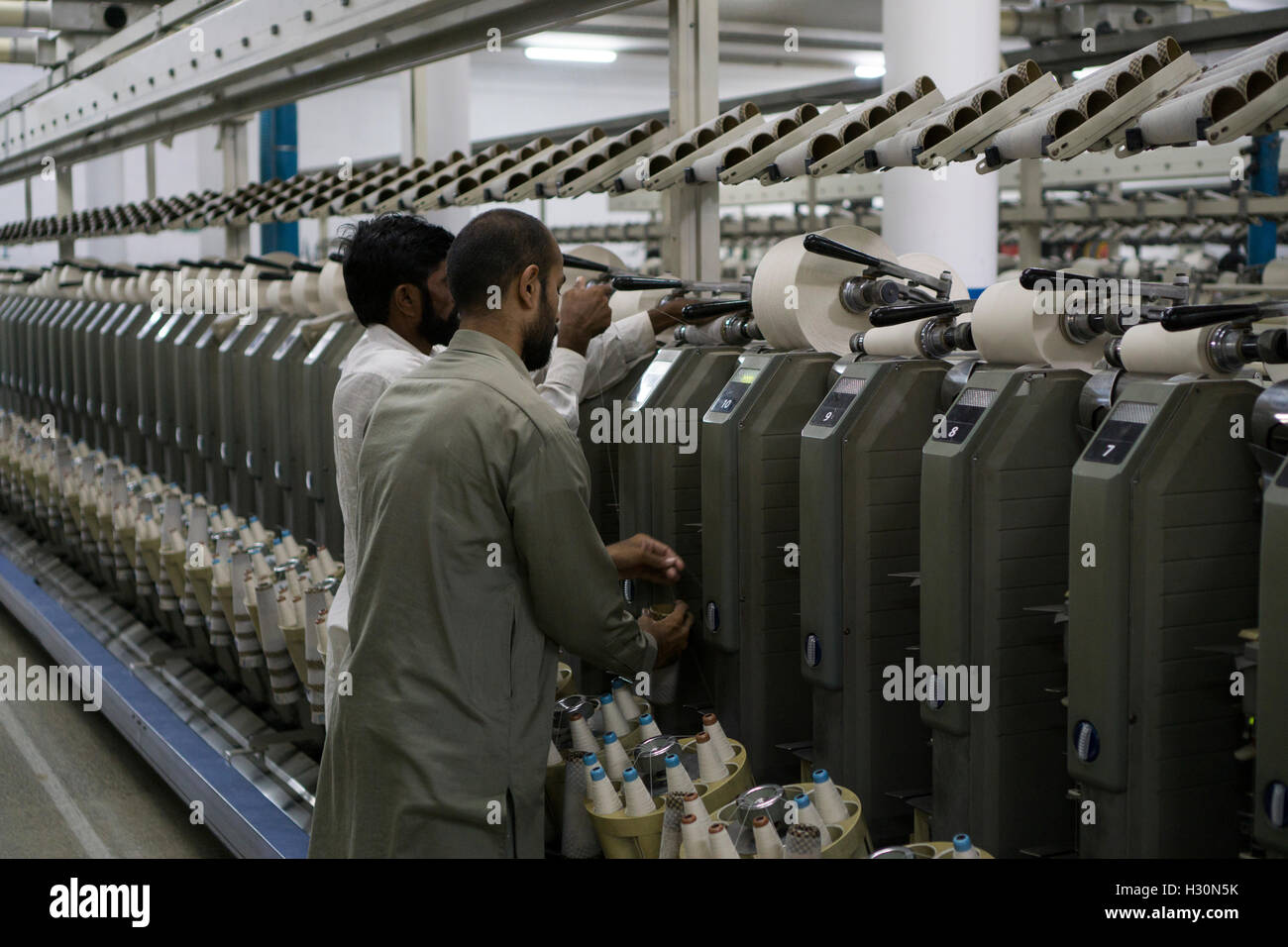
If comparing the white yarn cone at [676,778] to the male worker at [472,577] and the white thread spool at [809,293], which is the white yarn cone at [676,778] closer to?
the male worker at [472,577]

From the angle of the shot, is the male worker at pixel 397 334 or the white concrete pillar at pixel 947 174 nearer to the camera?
the male worker at pixel 397 334

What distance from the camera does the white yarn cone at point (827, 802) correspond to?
213cm

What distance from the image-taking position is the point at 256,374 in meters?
5.18

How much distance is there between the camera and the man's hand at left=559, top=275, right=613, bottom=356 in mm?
2816

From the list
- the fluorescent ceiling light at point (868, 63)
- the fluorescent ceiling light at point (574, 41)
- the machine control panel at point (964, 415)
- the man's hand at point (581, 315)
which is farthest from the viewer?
the fluorescent ceiling light at point (868, 63)

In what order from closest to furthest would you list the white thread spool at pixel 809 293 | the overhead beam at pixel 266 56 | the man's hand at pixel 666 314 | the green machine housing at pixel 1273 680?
the green machine housing at pixel 1273 680
the white thread spool at pixel 809 293
the man's hand at pixel 666 314
the overhead beam at pixel 266 56

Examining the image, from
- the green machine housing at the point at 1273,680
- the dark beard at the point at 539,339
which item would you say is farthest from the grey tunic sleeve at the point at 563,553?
the green machine housing at the point at 1273,680

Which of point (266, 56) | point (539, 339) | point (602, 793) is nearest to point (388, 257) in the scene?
point (539, 339)

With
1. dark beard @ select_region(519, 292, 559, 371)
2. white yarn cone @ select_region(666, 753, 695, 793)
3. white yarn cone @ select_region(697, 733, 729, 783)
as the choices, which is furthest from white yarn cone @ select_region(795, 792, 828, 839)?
dark beard @ select_region(519, 292, 559, 371)

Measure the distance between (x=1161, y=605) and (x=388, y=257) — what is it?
5.03 feet

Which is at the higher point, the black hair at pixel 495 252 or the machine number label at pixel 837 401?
the black hair at pixel 495 252

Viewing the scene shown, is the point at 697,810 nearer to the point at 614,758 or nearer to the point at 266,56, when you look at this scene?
the point at 614,758

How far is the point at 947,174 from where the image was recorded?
4.66 meters
